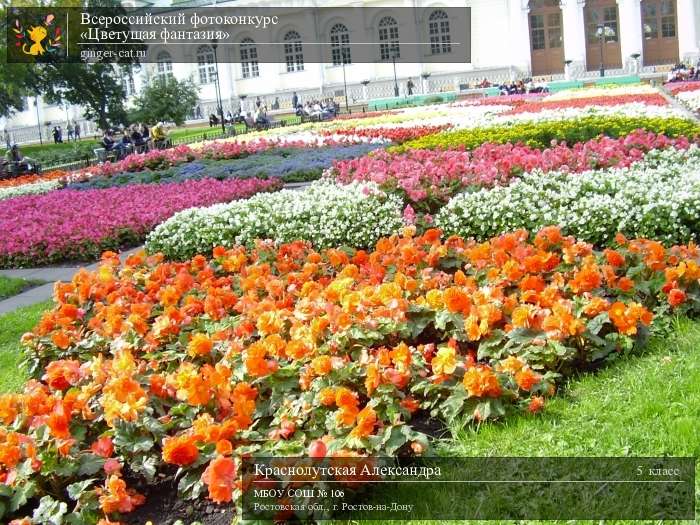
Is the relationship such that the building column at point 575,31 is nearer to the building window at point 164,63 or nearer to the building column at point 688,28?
the building column at point 688,28

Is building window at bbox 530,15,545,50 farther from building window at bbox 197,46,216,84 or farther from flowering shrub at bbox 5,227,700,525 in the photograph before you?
flowering shrub at bbox 5,227,700,525

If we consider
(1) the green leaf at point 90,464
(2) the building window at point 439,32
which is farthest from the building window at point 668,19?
(1) the green leaf at point 90,464

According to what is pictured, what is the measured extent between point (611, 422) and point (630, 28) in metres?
38.1

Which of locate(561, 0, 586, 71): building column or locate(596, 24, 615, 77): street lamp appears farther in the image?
locate(561, 0, 586, 71): building column

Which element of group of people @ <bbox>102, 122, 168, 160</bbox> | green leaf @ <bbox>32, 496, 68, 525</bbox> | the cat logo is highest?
the cat logo

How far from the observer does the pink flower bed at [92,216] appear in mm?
8755

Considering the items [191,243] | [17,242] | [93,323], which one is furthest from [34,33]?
[93,323]

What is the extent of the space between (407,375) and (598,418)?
73 cm

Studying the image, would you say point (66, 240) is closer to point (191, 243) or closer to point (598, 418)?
point (191, 243)

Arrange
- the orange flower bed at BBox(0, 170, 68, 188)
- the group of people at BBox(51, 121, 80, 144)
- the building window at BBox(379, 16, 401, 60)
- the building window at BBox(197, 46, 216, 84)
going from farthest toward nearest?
the building window at BBox(197, 46, 216, 84) < the building window at BBox(379, 16, 401, 60) < the group of people at BBox(51, 121, 80, 144) < the orange flower bed at BBox(0, 170, 68, 188)

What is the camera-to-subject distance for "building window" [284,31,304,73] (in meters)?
45.2

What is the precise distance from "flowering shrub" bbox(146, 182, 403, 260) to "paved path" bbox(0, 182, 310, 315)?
98 centimetres

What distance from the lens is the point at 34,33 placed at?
3105cm

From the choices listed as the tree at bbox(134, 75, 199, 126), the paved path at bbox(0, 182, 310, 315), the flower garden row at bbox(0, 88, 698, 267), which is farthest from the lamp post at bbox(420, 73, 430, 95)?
the paved path at bbox(0, 182, 310, 315)
